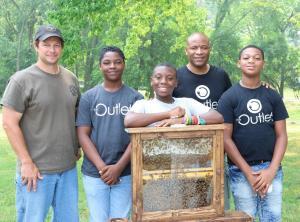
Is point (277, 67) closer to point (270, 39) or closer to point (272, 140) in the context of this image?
point (270, 39)

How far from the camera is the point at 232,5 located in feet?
97.6

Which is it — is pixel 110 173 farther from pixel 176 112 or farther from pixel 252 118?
pixel 252 118

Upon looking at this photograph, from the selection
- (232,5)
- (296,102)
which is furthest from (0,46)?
(296,102)

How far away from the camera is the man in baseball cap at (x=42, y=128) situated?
3.64 m

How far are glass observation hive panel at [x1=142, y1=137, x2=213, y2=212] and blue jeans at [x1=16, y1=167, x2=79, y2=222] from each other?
1.12 m

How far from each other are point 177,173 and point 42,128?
1.32 meters

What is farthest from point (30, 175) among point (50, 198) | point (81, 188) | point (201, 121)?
point (81, 188)

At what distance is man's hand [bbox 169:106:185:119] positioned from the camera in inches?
128

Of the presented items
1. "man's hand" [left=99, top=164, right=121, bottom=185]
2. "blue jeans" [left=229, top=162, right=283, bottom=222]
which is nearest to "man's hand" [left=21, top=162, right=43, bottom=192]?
"man's hand" [left=99, top=164, right=121, bottom=185]

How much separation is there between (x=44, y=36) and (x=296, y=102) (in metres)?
37.2

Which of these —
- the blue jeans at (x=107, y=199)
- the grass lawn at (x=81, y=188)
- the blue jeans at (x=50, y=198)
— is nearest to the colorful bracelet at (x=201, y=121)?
the blue jeans at (x=107, y=199)

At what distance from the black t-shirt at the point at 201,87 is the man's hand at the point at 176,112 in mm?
800

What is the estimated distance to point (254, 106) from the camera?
3775mm

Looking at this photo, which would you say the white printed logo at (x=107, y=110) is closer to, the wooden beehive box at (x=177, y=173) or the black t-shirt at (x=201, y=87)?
the black t-shirt at (x=201, y=87)
